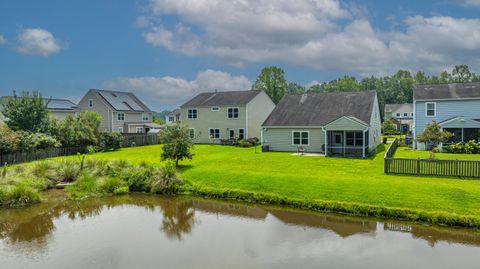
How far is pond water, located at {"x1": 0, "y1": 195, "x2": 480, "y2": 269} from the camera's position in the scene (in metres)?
10.5

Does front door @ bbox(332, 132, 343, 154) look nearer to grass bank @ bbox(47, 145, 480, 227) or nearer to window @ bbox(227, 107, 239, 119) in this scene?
grass bank @ bbox(47, 145, 480, 227)

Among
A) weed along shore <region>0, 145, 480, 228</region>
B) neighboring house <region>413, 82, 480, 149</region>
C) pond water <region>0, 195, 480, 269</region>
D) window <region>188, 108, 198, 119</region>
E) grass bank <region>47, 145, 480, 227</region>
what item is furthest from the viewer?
window <region>188, 108, 198, 119</region>

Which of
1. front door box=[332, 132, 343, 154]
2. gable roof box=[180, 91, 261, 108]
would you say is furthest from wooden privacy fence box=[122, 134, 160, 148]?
front door box=[332, 132, 343, 154]

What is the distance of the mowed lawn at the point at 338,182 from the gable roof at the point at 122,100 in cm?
2799

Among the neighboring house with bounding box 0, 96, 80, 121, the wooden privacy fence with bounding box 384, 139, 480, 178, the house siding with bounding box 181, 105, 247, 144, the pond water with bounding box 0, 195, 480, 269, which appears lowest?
the pond water with bounding box 0, 195, 480, 269

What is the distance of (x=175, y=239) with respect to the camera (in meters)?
12.7

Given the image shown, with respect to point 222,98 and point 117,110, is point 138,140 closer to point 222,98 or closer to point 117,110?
point 117,110

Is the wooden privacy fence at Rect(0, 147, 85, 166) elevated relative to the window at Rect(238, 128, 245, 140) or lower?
lower

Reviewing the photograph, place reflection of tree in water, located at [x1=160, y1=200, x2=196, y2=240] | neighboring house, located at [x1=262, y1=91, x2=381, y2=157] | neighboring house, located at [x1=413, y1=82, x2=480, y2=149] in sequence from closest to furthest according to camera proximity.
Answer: reflection of tree in water, located at [x1=160, y1=200, x2=196, y2=240]
neighboring house, located at [x1=262, y1=91, x2=381, y2=157]
neighboring house, located at [x1=413, y1=82, x2=480, y2=149]

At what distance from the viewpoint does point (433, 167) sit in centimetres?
1908

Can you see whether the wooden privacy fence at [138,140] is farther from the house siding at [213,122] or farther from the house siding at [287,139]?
the house siding at [287,139]

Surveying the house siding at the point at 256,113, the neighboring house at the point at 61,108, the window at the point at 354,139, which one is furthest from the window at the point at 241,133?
the neighboring house at the point at 61,108

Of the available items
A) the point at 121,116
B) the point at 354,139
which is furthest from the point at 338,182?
the point at 121,116

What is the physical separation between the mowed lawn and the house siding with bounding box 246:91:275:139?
14.9 metres
